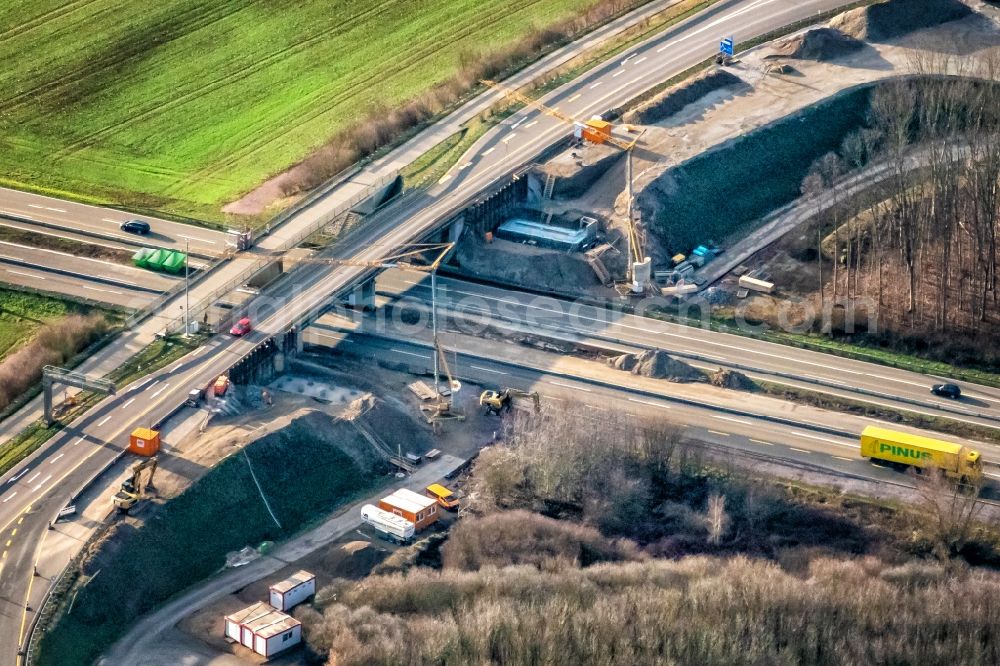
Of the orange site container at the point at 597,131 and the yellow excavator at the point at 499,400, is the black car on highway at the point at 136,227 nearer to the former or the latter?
the yellow excavator at the point at 499,400

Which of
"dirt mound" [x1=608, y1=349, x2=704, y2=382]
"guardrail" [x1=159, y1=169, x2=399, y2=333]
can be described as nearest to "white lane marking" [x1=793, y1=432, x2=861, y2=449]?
"dirt mound" [x1=608, y1=349, x2=704, y2=382]

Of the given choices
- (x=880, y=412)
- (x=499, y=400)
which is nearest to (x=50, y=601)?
(x=499, y=400)

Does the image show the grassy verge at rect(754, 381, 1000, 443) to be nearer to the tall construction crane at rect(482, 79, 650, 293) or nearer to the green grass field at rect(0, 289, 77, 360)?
the tall construction crane at rect(482, 79, 650, 293)

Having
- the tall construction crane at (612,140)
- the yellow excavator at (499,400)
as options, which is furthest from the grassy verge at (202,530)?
the tall construction crane at (612,140)

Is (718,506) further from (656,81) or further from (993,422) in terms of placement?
(656,81)

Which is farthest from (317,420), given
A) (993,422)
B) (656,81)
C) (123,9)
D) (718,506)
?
(123,9)

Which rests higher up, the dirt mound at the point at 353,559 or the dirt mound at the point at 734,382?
the dirt mound at the point at 734,382
